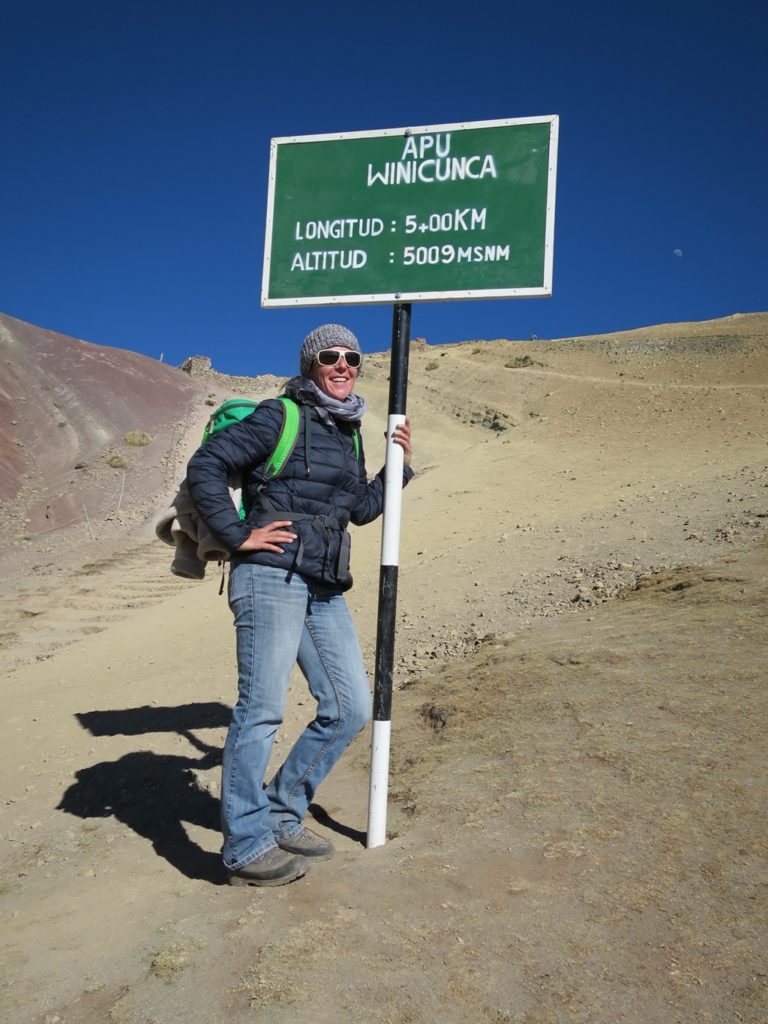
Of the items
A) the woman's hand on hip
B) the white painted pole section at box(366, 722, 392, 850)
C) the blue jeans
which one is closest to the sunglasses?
the woman's hand on hip

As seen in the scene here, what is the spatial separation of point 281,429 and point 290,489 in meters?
0.23

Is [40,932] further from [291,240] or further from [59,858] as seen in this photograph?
[291,240]

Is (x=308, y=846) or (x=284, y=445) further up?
(x=284, y=445)

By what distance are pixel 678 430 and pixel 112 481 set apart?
12.6 m

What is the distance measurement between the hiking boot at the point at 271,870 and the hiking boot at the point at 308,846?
135 mm

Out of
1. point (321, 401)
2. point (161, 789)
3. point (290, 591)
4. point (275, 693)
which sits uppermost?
point (321, 401)

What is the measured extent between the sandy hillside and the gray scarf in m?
1.67

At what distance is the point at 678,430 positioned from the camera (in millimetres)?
15969

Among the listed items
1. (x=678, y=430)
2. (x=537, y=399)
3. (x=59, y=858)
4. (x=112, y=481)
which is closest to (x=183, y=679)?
(x=59, y=858)

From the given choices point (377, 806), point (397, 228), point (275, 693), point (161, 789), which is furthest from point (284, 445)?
point (161, 789)

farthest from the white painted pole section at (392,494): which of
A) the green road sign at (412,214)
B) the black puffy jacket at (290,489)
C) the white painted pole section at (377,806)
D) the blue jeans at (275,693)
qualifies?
the white painted pole section at (377,806)

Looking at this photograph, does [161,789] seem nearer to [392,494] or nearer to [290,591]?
[290,591]

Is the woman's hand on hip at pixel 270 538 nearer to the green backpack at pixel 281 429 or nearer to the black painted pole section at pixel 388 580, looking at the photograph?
the green backpack at pixel 281 429

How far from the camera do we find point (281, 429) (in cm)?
320
